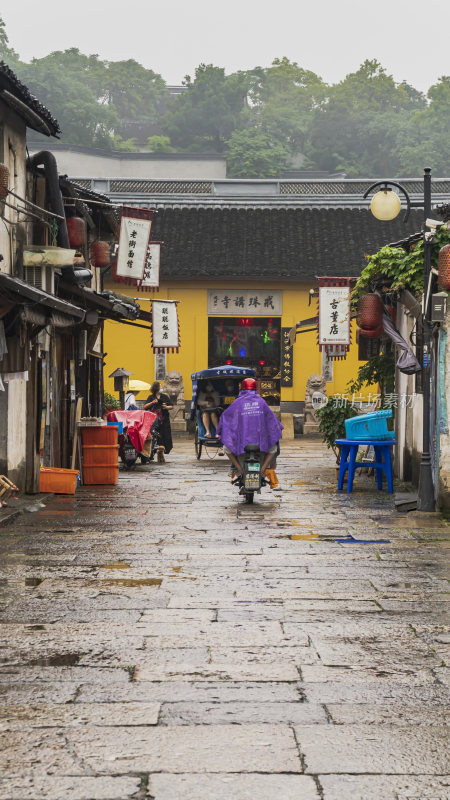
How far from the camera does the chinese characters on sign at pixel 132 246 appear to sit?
21.9 metres

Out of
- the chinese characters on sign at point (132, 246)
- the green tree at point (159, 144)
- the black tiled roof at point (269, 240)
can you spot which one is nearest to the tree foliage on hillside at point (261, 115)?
the green tree at point (159, 144)

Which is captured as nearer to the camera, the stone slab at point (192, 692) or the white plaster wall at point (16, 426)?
the stone slab at point (192, 692)

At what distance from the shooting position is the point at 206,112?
69.9 metres

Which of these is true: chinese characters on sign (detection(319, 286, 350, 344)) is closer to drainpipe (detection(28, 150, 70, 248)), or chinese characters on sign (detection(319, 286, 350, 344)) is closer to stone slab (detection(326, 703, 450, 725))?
drainpipe (detection(28, 150, 70, 248))

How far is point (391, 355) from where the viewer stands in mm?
19734

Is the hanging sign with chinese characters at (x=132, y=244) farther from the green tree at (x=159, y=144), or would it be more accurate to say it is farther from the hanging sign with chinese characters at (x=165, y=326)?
the green tree at (x=159, y=144)

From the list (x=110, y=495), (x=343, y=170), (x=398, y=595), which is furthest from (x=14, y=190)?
(x=343, y=170)

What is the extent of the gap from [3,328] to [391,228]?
24872mm

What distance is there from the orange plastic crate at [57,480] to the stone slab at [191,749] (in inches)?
418

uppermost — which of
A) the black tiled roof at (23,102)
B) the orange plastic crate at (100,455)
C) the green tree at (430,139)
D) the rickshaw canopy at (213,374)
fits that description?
the green tree at (430,139)

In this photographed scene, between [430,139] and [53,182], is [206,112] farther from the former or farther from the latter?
[53,182]

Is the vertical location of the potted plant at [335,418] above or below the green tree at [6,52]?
below

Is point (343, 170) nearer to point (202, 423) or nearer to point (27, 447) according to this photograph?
point (202, 423)

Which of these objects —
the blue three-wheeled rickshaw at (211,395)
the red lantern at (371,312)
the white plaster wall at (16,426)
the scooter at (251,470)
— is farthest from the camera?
the blue three-wheeled rickshaw at (211,395)
